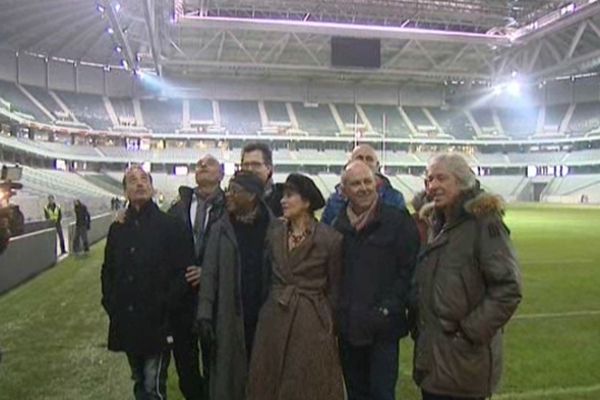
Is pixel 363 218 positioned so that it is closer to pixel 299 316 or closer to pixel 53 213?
pixel 299 316

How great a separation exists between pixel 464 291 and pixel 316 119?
66.7m

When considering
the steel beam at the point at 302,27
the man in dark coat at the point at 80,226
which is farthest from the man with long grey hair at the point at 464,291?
the steel beam at the point at 302,27

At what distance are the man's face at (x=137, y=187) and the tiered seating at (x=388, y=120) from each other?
2582 inches

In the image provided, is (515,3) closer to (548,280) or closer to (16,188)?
(548,280)

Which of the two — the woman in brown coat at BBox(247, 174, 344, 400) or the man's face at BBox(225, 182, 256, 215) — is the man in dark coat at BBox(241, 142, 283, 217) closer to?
the man's face at BBox(225, 182, 256, 215)

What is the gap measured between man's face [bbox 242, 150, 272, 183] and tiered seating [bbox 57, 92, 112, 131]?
6093cm

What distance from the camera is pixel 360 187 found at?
149 inches

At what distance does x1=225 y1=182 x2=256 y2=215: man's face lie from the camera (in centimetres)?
388

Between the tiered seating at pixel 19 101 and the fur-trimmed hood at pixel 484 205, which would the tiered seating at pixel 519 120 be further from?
the fur-trimmed hood at pixel 484 205

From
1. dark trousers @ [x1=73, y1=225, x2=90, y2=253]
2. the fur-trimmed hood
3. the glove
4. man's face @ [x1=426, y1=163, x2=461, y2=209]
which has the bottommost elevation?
dark trousers @ [x1=73, y1=225, x2=90, y2=253]

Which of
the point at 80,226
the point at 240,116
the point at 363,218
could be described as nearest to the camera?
the point at 363,218

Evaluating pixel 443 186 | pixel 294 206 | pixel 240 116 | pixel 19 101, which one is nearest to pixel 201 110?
pixel 240 116

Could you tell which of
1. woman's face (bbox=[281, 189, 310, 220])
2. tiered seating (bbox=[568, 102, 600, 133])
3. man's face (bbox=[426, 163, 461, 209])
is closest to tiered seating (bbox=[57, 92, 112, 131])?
tiered seating (bbox=[568, 102, 600, 133])

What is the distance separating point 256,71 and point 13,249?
51448mm
